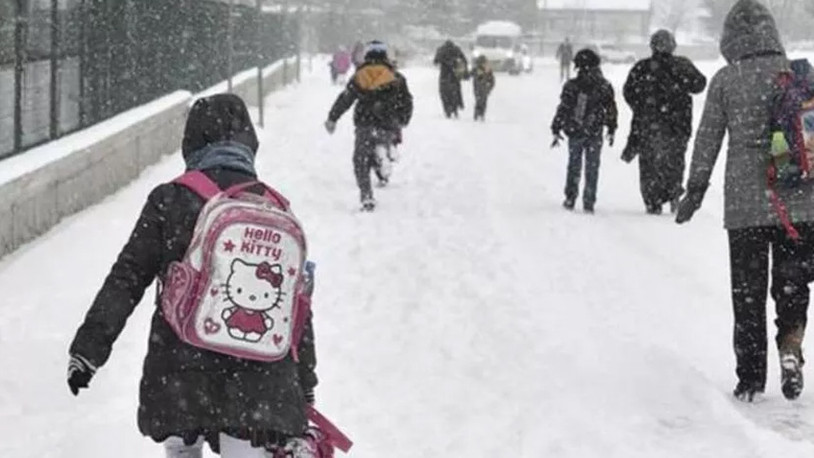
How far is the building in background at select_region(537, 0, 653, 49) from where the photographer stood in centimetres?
11503

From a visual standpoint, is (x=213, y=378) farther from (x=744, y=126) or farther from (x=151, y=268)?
(x=744, y=126)

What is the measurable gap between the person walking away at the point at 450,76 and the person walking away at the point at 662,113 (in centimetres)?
1506

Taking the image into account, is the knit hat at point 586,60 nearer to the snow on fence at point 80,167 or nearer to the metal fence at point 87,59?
the snow on fence at point 80,167

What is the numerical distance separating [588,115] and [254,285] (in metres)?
10.2

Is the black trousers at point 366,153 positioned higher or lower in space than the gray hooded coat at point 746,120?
lower

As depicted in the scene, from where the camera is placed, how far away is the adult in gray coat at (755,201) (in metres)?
6.44

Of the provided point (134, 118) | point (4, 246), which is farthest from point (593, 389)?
point (134, 118)

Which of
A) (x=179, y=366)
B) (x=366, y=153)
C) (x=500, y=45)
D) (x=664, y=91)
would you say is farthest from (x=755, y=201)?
(x=500, y=45)

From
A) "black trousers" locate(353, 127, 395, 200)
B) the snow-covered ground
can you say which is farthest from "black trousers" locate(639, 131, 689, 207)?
"black trousers" locate(353, 127, 395, 200)

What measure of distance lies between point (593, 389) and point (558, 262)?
3.71 meters

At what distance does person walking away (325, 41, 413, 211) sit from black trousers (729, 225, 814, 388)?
729 cm

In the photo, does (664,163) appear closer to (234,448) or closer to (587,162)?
(587,162)

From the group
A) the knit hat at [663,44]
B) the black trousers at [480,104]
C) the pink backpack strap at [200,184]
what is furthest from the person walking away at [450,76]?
the pink backpack strap at [200,184]

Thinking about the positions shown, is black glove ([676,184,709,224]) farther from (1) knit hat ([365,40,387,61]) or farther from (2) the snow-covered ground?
(1) knit hat ([365,40,387,61])
